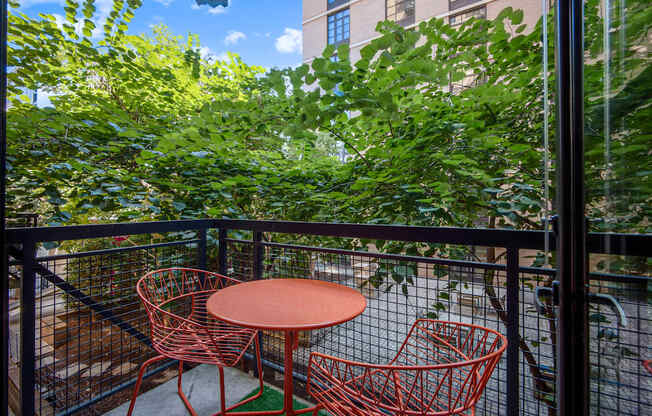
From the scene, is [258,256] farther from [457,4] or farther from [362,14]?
[457,4]

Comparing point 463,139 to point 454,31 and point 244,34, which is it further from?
point 244,34

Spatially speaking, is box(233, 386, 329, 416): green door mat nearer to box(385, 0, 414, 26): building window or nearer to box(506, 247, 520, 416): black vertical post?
box(506, 247, 520, 416): black vertical post

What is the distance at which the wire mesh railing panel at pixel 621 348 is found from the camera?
18.1 inches

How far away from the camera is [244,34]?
320 centimetres

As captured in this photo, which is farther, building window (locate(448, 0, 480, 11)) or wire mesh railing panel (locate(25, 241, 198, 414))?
building window (locate(448, 0, 480, 11))

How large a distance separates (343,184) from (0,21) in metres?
2.19

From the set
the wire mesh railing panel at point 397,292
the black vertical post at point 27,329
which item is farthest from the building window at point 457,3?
the black vertical post at point 27,329

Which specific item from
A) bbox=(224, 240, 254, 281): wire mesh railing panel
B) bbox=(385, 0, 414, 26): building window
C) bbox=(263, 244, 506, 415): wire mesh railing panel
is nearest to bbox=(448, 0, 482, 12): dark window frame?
bbox=(385, 0, 414, 26): building window

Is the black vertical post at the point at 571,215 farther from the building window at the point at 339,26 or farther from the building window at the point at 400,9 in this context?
the building window at the point at 339,26

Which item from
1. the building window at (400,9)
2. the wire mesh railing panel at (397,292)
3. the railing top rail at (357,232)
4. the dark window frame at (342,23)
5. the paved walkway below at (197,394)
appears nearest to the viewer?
the railing top rail at (357,232)

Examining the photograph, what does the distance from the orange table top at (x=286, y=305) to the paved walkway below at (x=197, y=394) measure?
891 mm

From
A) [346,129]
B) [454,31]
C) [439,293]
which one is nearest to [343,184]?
[346,129]

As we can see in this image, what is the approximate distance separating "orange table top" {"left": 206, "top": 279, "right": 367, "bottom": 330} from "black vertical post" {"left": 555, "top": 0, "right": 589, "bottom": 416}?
0.71 meters

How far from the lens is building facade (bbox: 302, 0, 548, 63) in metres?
6.72
